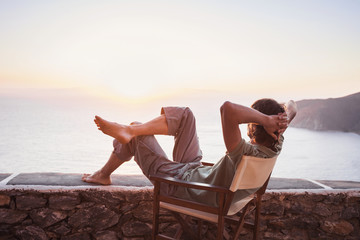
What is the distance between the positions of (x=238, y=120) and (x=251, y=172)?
12.1 inches

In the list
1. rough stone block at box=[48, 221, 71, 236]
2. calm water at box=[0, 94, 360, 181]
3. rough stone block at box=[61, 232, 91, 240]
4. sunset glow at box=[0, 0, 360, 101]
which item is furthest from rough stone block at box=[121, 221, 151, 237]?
sunset glow at box=[0, 0, 360, 101]

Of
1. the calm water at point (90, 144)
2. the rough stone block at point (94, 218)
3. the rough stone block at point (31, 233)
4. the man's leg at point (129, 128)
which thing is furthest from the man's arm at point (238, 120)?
the calm water at point (90, 144)

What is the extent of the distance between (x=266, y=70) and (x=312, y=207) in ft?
10.5

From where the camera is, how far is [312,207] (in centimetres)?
258

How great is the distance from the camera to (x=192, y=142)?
219cm

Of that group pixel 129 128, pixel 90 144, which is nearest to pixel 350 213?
pixel 129 128

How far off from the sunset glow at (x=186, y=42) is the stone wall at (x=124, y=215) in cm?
270

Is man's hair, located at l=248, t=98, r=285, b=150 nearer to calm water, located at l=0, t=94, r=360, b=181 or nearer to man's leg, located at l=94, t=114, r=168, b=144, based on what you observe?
man's leg, located at l=94, t=114, r=168, b=144

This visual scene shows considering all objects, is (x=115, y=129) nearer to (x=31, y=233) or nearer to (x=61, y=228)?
(x=61, y=228)

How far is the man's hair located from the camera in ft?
5.84

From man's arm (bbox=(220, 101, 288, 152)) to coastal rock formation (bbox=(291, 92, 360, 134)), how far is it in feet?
17.4

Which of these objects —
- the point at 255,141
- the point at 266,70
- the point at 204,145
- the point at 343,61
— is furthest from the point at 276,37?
the point at 255,141

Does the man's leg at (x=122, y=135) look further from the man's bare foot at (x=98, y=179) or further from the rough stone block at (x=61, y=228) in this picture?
the rough stone block at (x=61, y=228)

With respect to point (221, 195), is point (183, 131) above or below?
above
